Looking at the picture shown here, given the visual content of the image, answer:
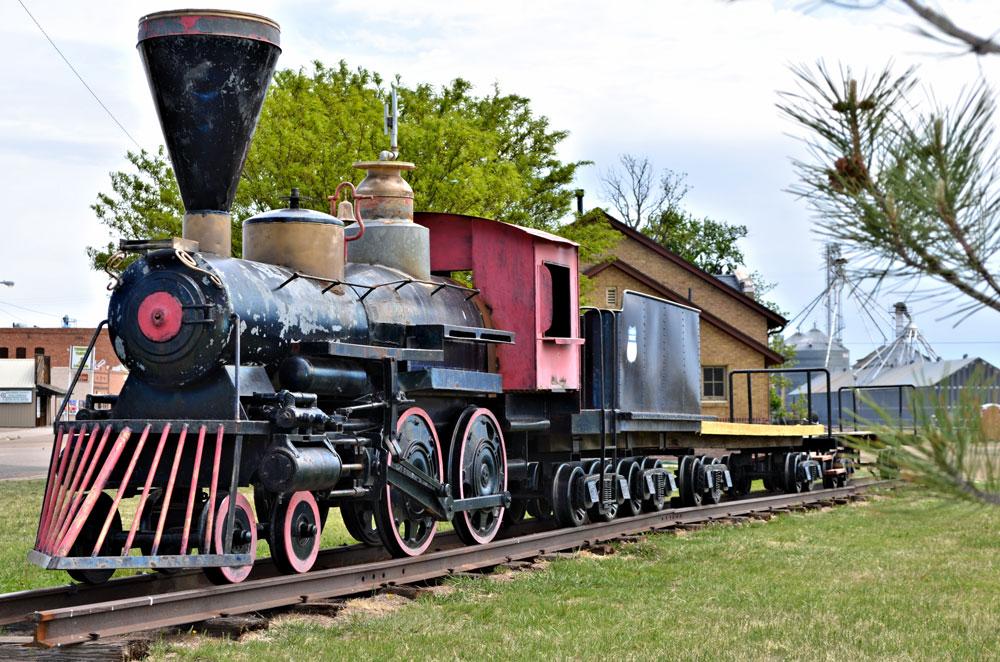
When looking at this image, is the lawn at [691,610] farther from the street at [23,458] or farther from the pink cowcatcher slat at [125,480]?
the street at [23,458]

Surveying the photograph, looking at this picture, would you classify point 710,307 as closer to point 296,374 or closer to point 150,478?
point 296,374

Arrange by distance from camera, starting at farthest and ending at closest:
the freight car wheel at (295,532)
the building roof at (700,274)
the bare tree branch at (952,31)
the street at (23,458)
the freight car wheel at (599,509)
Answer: the building roof at (700,274), the street at (23,458), the freight car wheel at (599,509), the freight car wheel at (295,532), the bare tree branch at (952,31)

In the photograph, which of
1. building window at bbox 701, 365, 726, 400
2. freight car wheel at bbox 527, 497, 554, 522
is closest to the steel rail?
freight car wheel at bbox 527, 497, 554, 522

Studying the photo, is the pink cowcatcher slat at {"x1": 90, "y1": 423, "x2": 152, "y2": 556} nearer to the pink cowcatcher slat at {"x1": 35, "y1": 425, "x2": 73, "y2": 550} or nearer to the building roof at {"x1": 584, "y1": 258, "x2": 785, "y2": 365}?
the pink cowcatcher slat at {"x1": 35, "y1": 425, "x2": 73, "y2": 550}

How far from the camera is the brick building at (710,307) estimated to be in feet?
120

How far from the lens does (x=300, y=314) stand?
9.32 metres

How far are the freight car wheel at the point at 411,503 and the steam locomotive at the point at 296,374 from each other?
2cm

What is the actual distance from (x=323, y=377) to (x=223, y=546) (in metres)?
1.64

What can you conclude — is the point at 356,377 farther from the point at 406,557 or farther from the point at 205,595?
the point at 205,595

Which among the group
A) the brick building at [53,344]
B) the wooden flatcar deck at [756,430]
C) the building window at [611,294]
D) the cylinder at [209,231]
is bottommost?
the wooden flatcar deck at [756,430]

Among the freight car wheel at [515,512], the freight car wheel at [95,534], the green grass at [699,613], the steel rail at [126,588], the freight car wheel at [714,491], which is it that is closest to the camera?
the green grass at [699,613]

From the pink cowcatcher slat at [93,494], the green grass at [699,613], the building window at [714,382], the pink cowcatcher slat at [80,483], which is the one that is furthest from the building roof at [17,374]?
the pink cowcatcher slat at [93,494]

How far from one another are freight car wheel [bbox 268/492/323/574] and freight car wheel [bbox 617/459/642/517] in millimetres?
5901

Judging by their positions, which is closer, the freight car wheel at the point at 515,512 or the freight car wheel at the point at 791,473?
the freight car wheel at the point at 515,512
